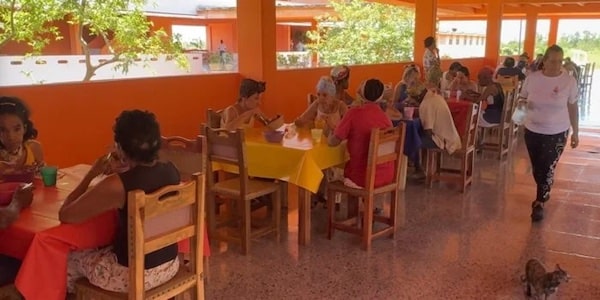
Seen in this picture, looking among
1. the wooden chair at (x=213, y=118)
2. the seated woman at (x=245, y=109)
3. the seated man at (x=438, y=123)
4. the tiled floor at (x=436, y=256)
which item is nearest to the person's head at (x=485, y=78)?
the seated man at (x=438, y=123)

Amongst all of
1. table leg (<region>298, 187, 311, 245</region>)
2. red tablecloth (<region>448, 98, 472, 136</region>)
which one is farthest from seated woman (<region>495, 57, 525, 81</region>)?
table leg (<region>298, 187, 311, 245</region>)

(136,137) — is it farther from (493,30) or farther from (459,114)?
(493,30)

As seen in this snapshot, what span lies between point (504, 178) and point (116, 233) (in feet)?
14.3

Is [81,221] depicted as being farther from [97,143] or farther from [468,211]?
[468,211]

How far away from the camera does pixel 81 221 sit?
1835mm

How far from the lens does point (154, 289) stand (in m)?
Answer: 1.99

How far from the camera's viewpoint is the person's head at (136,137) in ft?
6.15

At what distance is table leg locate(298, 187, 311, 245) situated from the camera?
343 centimetres

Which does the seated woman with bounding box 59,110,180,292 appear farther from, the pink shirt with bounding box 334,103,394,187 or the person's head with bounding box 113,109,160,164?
the pink shirt with bounding box 334,103,394,187

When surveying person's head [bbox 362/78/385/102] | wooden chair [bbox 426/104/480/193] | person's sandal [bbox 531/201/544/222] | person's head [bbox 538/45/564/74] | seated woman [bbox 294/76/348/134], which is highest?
person's head [bbox 538/45/564/74]

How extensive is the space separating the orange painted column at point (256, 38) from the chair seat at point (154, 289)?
11.7ft

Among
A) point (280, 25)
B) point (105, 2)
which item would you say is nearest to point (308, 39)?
point (280, 25)

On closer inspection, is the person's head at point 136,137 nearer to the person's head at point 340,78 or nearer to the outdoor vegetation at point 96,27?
the person's head at point 340,78

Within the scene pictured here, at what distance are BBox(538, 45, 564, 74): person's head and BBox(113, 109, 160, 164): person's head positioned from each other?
2.98 meters
